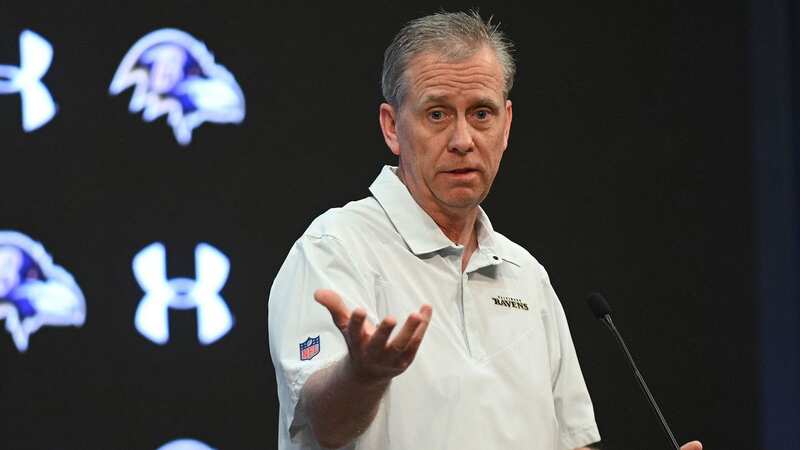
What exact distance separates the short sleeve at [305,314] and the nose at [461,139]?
29 centimetres

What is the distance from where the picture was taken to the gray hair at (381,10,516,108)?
2.17m

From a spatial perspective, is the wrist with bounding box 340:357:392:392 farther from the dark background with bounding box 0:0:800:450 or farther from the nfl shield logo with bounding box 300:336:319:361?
the dark background with bounding box 0:0:800:450

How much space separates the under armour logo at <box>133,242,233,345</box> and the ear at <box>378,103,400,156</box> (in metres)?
1.11

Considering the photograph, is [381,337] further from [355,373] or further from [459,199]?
[459,199]

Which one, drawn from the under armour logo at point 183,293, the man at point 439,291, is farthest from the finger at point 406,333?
the under armour logo at point 183,293

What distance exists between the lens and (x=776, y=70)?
12.0ft

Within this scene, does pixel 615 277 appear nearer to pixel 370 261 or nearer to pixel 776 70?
pixel 776 70

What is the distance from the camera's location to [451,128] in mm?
2158

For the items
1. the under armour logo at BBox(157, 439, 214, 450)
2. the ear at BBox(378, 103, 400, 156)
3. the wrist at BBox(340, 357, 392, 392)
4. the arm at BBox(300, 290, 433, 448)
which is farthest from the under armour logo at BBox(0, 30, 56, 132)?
the wrist at BBox(340, 357, 392, 392)

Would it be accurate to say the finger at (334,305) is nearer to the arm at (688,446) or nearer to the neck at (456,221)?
the neck at (456,221)

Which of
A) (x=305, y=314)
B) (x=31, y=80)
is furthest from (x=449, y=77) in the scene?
(x=31, y=80)

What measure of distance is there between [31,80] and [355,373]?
6.21 ft

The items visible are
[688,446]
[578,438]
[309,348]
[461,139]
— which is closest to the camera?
[309,348]

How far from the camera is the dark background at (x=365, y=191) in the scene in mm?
3162
